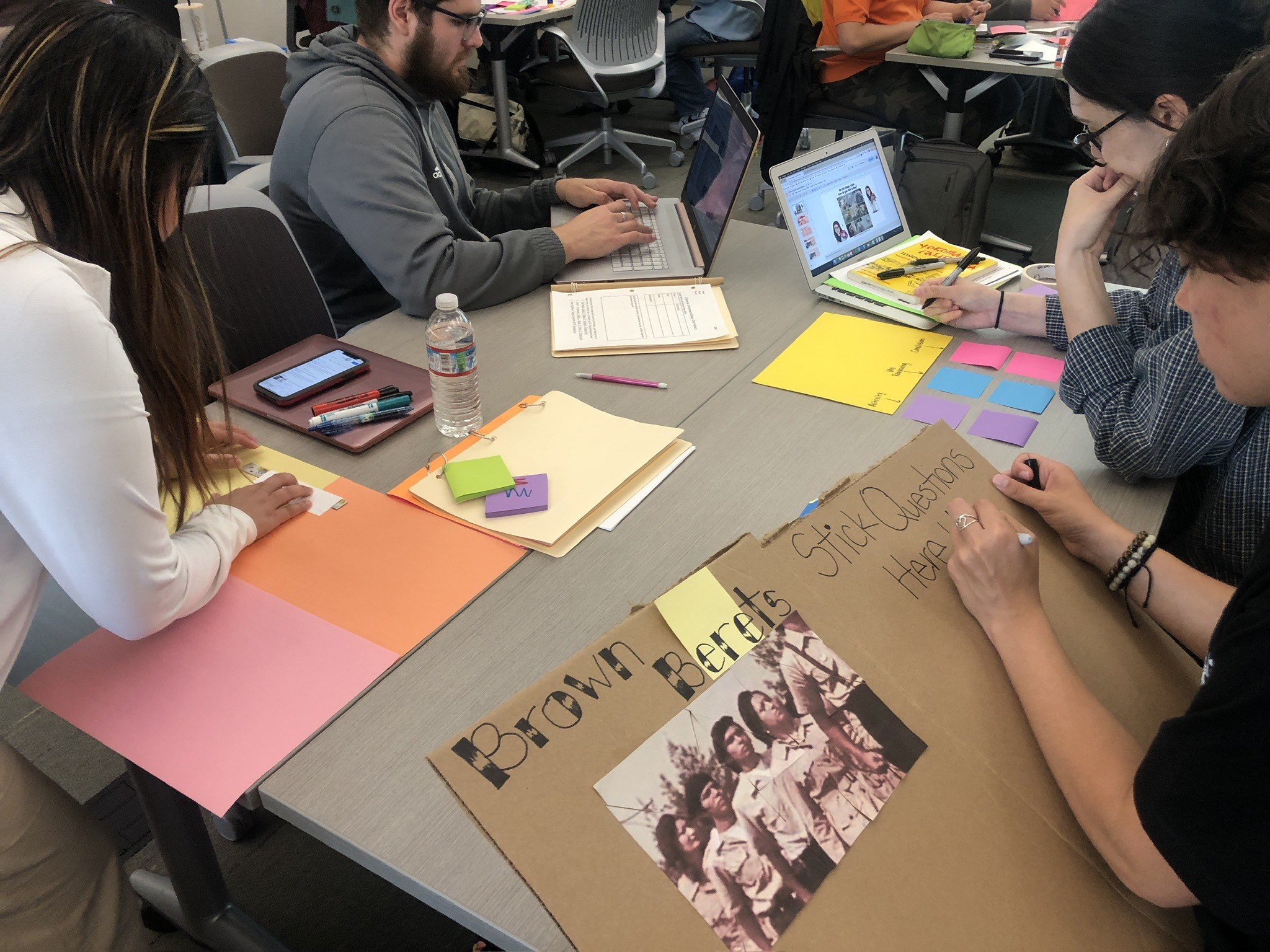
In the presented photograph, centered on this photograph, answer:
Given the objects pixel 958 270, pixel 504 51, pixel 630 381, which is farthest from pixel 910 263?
pixel 504 51

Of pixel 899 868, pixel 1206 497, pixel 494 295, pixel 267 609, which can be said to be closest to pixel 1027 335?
pixel 1206 497

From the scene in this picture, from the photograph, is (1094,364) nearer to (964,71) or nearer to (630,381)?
(630,381)

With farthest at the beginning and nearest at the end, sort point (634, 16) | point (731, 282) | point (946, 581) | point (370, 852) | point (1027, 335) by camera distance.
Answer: point (634, 16) → point (731, 282) → point (1027, 335) → point (946, 581) → point (370, 852)

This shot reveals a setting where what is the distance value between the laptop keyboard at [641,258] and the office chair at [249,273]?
0.58 metres

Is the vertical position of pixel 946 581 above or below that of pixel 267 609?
above

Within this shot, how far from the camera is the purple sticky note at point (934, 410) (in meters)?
1.33

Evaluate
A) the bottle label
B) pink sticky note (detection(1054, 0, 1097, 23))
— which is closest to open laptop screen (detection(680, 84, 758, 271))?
the bottle label

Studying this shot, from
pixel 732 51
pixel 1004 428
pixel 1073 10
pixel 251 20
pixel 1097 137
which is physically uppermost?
pixel 1097 137

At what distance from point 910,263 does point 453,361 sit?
0.96 m

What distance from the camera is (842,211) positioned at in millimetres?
1748

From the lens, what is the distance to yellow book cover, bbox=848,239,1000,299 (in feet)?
5.51

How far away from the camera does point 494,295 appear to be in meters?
1.66

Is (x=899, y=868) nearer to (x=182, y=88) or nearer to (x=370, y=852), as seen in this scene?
(x=370, y=852)

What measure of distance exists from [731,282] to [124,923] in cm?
139
